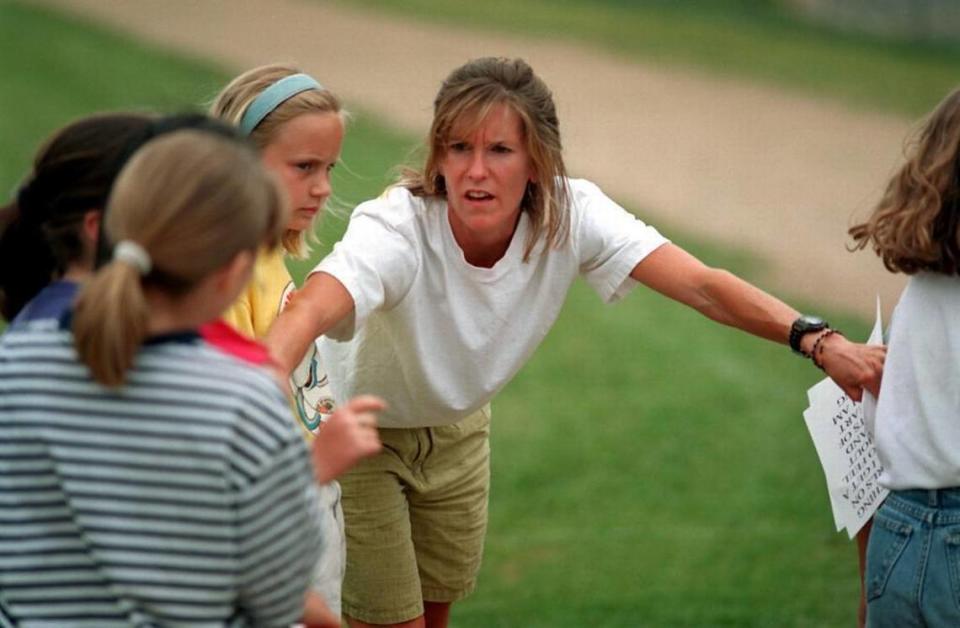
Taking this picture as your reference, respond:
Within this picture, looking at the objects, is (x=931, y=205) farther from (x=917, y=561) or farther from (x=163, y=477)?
(x=163, y=477)

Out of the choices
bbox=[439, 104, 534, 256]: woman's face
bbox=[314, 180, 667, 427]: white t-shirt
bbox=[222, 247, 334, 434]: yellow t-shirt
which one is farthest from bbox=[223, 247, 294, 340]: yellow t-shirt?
bbox=[439, 104, 534, 256]: woman's face

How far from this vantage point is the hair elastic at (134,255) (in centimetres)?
221

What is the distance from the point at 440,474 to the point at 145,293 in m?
1.83

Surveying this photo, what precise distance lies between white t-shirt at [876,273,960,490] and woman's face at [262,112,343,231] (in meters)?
1.22

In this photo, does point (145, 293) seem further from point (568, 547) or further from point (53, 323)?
point (568, 547)

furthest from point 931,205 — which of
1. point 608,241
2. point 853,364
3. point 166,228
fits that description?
point 166,228

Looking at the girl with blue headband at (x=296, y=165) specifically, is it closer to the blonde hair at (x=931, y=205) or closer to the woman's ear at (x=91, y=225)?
the woman's ear at (x=91, y=225)

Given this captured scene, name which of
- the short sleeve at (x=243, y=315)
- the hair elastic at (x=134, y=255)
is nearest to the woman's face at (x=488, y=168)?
the short sleeve at (x=243, y=315)

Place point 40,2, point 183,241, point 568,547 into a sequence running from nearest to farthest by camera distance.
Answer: point 183,241
point 568,547
point 40,2

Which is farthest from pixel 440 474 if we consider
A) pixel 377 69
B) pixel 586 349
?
pixel 377 69

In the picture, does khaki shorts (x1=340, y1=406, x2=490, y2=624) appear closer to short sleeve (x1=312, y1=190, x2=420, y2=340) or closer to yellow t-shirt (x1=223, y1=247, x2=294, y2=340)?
short sleeve (x1=312, y1=190, x2=420, y2=340)

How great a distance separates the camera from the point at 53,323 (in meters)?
2.36

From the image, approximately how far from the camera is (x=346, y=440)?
2551 millimetres

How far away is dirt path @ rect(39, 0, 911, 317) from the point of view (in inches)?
476
